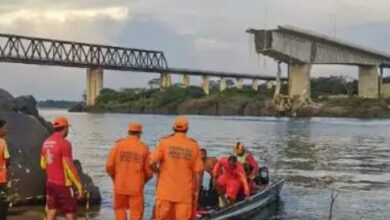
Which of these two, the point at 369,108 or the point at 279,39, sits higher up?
the point at 279,39

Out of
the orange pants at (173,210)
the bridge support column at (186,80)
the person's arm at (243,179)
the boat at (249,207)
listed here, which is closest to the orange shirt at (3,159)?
the orange pants at (173,210)

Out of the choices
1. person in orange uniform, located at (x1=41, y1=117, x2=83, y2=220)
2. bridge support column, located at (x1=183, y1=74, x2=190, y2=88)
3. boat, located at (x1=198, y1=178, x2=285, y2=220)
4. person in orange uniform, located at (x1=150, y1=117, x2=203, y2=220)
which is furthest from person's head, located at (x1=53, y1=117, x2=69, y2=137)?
bridge support column, located at (x1=183, y1=74, x2=190, y2=88)

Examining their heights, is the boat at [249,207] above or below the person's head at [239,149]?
below

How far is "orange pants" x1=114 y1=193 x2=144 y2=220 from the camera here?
11805 millimetres

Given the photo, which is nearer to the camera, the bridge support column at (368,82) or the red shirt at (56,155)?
the red shirt at (56,155)

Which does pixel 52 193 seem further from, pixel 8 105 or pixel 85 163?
pixel 85 163

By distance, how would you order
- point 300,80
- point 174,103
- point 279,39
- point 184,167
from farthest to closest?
point 174,103, point 300,80, point 279,39, point 184,167

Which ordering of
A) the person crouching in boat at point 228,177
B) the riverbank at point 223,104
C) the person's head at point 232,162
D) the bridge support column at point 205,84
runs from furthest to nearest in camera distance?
the bridge support column at point 205,84 < the riverbank at point 223,104 < the person crouching in boat at point 228,177 < the person's head at point 232,162

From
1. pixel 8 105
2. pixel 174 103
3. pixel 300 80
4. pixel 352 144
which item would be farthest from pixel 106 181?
pixel 174 103

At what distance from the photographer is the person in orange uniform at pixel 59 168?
36.8 feet

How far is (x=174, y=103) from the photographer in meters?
178

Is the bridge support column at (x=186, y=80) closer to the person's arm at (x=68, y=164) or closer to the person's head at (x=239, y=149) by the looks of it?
the person's head at (x=239, y=149)

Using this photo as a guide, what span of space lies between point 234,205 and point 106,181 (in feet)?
35.4

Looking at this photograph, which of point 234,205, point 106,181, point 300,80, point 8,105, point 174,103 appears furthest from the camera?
point 174,103
